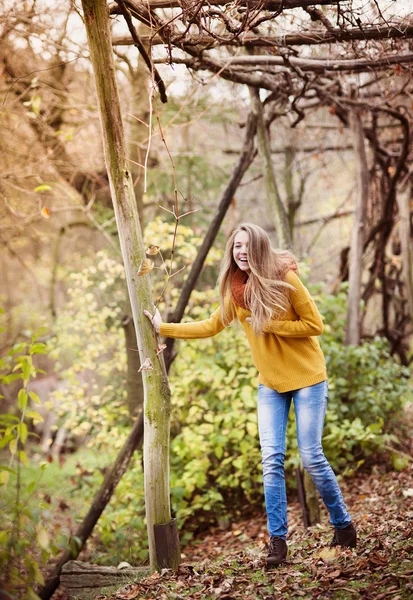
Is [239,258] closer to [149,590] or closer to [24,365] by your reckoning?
[24,365]

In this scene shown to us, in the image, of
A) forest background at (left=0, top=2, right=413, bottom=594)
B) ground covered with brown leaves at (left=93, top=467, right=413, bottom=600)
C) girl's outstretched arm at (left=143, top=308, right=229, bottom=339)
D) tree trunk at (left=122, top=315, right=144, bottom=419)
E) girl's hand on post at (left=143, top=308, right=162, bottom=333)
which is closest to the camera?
ground covered with brown leaves at (left=93, top=467, right=413, bottom=600)

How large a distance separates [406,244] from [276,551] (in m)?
6.40

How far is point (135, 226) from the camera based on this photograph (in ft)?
11.6

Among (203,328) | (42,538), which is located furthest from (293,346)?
(42,538)

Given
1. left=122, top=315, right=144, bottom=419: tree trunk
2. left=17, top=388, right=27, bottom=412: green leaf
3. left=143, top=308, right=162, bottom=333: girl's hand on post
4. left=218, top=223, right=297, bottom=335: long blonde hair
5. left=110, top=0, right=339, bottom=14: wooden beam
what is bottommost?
left=122, top=315, right=144, bottom=419: tree trunk

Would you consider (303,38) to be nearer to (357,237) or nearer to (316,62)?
(316,62)

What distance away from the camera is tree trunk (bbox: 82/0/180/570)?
3350mm

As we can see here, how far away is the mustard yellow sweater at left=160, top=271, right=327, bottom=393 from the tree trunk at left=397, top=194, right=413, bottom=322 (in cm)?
560

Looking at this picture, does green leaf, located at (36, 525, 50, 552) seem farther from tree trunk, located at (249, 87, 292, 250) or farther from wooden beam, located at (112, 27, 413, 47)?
tree trunk, located at (249, 87, 292, 250)

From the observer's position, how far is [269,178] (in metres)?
6.00

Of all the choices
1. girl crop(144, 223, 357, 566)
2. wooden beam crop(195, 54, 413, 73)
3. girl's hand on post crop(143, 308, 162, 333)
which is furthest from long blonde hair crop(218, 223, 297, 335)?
wooden beam crop(195, 54, 413, 73)

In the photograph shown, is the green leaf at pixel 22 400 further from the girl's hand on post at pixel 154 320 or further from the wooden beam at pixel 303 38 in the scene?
the wooden beam at pixel 303 38

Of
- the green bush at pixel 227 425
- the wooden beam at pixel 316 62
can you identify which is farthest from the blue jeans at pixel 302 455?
the wooden beam at pixel 316 62

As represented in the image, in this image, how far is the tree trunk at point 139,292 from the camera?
3350 mm
